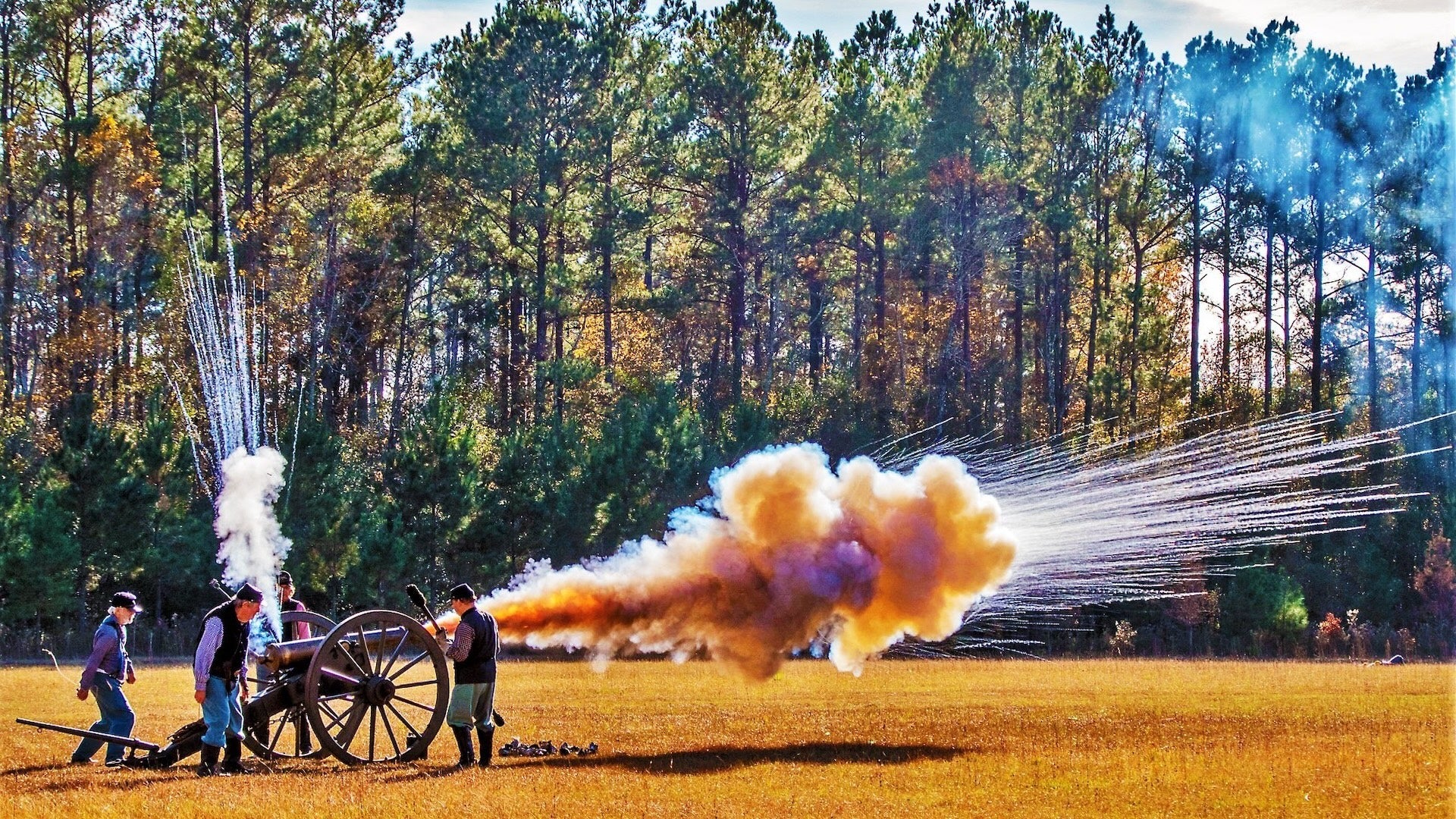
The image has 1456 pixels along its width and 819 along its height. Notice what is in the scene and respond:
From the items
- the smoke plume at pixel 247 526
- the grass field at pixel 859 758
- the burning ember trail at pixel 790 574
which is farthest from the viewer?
the smoke plume at pixel 247 526

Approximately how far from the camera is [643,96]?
52.9m

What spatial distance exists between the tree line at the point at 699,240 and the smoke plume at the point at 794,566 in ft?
79.2

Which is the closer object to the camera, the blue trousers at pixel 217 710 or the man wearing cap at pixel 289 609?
the blue trousers at pixel 217 710

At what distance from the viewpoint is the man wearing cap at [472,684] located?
1719cm

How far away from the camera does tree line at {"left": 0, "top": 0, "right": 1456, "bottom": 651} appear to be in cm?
4644

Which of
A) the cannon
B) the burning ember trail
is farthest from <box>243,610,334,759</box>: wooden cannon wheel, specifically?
the burning ember trail

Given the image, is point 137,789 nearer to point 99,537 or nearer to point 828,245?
point 99,537

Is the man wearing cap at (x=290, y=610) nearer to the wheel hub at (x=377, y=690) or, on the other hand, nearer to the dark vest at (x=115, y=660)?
the wheel hub at (x=377, y=690)

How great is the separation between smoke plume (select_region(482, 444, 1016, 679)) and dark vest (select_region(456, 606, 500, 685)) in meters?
2.24

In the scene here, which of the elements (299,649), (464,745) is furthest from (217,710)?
(464,745)

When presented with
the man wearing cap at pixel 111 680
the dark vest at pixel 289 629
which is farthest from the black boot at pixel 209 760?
the dark vest at pixel 289 629

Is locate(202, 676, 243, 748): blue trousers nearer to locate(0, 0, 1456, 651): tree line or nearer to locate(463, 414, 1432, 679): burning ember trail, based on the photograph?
locate(463, 414, 1432, 679): burning ember trail

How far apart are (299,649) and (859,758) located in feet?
20.5

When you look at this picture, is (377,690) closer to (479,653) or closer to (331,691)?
(331,691)
